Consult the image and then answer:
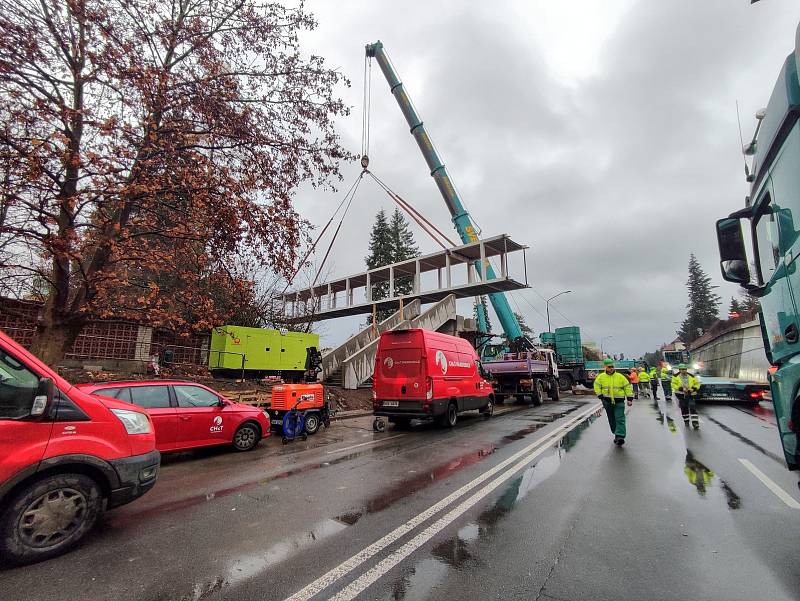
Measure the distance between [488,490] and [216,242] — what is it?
703 cm

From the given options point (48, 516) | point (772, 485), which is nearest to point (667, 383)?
point (772, 485)

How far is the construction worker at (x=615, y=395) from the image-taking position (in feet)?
26.5

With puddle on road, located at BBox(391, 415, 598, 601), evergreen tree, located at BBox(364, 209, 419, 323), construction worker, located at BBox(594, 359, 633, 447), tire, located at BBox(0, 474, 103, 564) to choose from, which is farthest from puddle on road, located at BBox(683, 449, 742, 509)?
evergreen tree, located at BBox(364, 209, 419, 323)

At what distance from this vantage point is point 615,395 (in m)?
8.30

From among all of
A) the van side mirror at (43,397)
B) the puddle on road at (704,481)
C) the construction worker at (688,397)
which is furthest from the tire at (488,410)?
the van side mirror at (43,397)

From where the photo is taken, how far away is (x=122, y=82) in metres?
7.19

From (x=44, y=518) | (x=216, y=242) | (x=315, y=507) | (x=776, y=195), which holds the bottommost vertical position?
(x=315, y=507)

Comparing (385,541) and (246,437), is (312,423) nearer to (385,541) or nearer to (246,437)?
(246,437)

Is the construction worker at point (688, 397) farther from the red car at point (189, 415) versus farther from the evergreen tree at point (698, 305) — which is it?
the evergreen tree at point (698, 305)

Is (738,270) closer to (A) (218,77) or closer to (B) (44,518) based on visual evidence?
(B) (44,518)

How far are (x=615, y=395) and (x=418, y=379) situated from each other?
4669mm

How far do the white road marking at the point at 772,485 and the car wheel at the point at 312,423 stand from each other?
28.5 feet

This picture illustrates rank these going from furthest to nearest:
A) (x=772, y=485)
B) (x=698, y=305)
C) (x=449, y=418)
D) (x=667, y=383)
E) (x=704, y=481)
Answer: (x=698, y=305), (x=667, y=383), (x=449, y=418), (x=704, y=481), (x=772, y=485)

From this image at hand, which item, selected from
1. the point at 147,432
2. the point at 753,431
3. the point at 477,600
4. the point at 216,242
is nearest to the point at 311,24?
the point at 216,242
